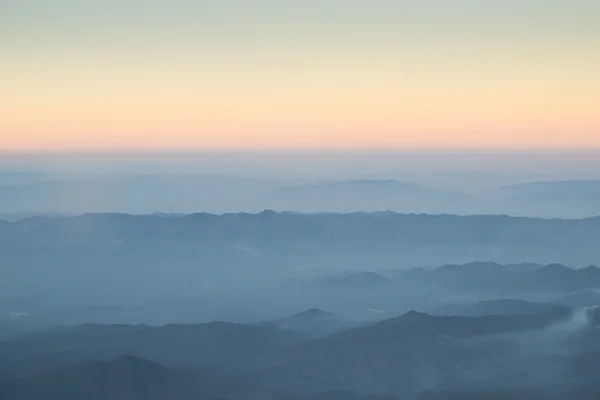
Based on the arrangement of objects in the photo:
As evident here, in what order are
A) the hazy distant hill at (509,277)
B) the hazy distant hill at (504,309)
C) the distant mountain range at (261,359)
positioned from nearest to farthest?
the distant mountain range at (261,359) → the hazy distant hill at (504,309) → the hazy distant hill at (509,277)

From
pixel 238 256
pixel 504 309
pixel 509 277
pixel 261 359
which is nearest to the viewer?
pixel 261 359

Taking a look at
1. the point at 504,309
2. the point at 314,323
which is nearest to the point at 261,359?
the point at 314,323

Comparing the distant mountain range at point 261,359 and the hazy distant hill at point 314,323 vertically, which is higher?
the distant mountain range at point 261,359

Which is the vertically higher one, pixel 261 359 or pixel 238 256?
pixel 261 359

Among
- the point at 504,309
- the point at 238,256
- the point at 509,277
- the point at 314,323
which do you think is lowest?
the point at 238,256

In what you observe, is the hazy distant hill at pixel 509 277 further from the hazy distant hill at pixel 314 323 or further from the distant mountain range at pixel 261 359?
the hazy distant hill at pixel 314 323

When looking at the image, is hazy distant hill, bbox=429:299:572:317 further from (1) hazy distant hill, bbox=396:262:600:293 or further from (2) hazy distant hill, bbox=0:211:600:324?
(1) hazy distant hill, bbox=396:262:600:293

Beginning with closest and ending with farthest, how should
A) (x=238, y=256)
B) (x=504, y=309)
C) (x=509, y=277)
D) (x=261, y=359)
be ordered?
(x=261, y=359) → (x=504, y=309) → (x=509, y=277) → (x=238, y=256)

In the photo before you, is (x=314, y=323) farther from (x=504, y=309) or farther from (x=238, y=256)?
(x=238, y=256)

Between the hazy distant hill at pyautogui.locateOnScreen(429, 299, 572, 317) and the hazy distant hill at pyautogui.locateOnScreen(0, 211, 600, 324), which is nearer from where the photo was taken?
the hazy distant hill at pyautogui.locateOnScreen(429, 299, 572, 317)

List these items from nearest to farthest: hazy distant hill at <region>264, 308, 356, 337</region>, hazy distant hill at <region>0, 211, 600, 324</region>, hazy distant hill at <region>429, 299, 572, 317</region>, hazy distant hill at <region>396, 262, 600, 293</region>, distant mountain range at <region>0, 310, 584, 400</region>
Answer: distant mountain range at <region>0, 310, 584, 400</region>
hazy distant hill at <region>264, 308, 356, 337</region>
hazy distant hill at <region>429, 299, 572, 317</region>
hazy distant hill at <region>396, 262, 600, 293</region>
hazy distant hill at <region>0, 211, 600, 324</region>

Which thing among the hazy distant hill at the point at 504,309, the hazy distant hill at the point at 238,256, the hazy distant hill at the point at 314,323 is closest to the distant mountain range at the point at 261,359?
the hazy distant hill at the point at 504,309

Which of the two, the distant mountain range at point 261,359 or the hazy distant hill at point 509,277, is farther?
the hazy distant hill at point 509,277

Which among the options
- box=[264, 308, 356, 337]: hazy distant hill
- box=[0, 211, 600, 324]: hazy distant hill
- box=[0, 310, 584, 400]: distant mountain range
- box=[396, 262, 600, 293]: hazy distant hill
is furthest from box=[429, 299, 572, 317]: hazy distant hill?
box=[264, 308, 356, 337]: hazy distant hill
